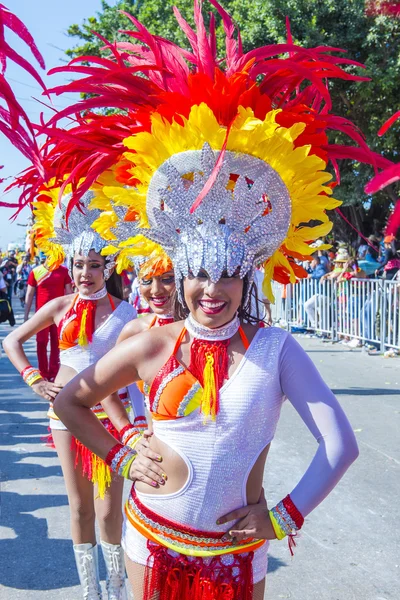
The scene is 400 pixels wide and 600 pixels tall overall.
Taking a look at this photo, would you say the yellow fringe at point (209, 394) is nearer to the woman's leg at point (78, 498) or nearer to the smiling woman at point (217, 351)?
the smiling woman at point (217, 351)

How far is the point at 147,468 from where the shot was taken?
7.39 ft

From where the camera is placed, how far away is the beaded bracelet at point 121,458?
2359 mm

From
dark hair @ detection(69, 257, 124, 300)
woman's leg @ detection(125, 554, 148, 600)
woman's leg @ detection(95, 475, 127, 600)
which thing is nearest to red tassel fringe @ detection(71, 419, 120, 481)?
woman's leg @ detection(95, 475, 127, 600)

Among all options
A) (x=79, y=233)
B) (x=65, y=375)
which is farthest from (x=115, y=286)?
(x=65, y=375)

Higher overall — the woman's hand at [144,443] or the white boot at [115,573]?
the woman's hand at [144,443]

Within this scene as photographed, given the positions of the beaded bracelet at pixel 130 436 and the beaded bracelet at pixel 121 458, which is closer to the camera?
the beaded bracelet at pixel 121 458

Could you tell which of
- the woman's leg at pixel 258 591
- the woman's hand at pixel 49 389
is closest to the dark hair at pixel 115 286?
the woman's hand at pixel 49 389

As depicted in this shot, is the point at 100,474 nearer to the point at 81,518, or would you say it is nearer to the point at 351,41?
the point at 81,518

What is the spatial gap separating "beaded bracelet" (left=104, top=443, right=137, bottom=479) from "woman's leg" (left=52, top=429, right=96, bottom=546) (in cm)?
112

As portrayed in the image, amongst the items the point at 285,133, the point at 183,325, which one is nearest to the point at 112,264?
the point at 183,325

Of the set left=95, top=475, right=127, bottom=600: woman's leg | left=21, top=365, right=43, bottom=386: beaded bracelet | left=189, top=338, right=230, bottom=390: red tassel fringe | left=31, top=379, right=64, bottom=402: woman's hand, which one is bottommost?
left=95, top=475, right=127, bottom=600: woman's leg

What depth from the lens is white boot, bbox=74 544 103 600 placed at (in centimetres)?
332

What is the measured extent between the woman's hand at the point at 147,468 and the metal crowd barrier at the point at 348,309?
889cm

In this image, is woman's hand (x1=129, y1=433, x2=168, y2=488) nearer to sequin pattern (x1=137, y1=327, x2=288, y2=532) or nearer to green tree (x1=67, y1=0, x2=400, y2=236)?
sequin pattern (x1=137, y1=327, x2=288, y2=532)
